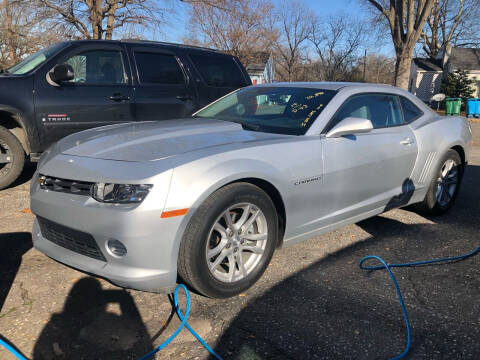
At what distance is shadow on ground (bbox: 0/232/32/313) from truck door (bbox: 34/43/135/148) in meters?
1.64

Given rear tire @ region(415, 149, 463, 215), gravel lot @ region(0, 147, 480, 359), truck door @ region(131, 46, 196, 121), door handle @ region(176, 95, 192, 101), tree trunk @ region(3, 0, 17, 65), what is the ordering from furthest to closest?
tree trunk @ region(3, 0, 17, 65), door handle @ region(176, 95, 192, 101), truck door @ region(131, 46, 196, 121), rear tire @ region(415, 149, 463, 215), gravel lot @ region(0, 147, 480, 359)

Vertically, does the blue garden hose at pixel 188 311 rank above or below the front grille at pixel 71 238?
below

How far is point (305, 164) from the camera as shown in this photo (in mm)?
3000

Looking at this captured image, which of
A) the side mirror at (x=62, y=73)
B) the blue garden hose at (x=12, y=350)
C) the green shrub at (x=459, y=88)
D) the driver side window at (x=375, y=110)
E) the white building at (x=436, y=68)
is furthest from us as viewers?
the white building at (x=436, y=68)

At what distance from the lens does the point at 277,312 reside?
8.43 ft

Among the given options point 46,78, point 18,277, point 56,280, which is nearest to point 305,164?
point 56,280

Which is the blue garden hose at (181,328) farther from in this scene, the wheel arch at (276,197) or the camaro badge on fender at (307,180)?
the camaro badge on fender at (307,180)

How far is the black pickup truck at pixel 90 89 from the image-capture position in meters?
4.84

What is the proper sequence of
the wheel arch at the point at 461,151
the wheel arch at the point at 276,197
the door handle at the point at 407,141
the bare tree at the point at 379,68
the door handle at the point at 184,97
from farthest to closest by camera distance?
the bare tree at the point at 379,68 < the door handle at the point at 184,97 < the wheel arch at the point at 461,151 < the door handle at the point at 407,141 < the wheel arch at the point at 276,197

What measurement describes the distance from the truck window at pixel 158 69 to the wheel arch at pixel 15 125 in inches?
62.5

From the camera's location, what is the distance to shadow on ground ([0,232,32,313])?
112 inches

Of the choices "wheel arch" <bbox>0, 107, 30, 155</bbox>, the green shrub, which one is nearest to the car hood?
"wheel arch" <bbox>0, 107, 30, 155</bbox>

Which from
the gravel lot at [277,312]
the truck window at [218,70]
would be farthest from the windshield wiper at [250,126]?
the truck window at [218,70]

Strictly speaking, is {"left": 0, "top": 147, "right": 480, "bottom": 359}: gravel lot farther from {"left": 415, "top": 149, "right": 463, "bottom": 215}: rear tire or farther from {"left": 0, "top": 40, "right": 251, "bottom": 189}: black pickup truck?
{"left": 0, "top": 40, "right": 251, "bottom": 189}: black pickup truck
